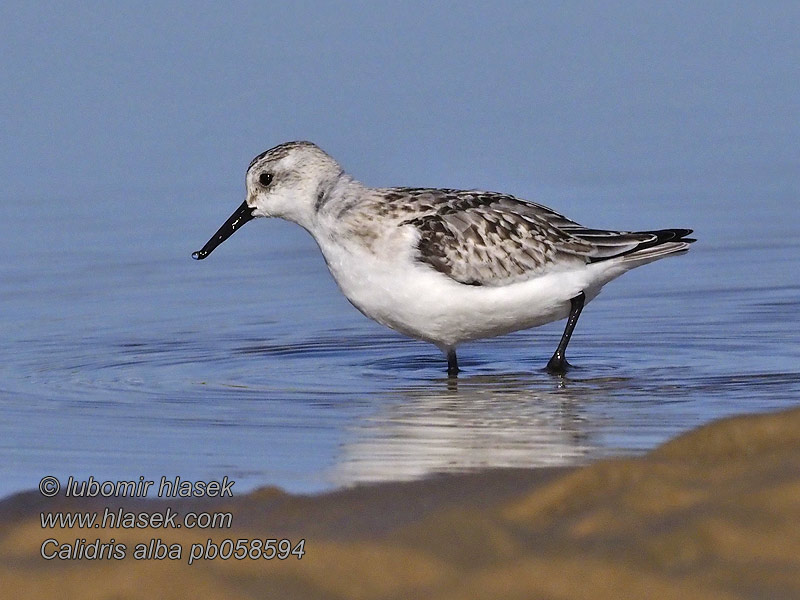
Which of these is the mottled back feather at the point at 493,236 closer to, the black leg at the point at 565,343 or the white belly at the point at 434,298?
the white belly at the point at 434,298

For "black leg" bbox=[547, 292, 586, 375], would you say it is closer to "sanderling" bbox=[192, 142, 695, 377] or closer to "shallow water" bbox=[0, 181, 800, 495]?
"sanderling" bbox=[192, 142, 695, 377]

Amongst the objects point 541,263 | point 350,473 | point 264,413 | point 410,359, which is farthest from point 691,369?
point 350,473

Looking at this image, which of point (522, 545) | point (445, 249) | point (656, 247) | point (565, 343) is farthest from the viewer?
point (656, 247)

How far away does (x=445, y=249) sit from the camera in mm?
9062

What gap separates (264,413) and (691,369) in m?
2.69

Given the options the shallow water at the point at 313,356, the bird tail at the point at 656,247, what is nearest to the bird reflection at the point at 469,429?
the shallow water at the point at 313,356

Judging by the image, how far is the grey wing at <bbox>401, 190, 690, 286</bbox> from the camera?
29.8ft

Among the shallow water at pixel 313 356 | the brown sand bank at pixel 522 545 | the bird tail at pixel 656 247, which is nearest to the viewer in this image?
the brown sand bank at pixel 522 545

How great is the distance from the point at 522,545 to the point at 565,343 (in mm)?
5137

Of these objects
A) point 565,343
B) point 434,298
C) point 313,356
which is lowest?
point 313,356

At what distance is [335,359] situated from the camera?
32.0 ft

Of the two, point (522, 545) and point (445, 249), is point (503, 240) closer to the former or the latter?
point (445, 249)

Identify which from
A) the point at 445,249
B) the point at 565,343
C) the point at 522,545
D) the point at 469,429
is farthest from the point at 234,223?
the point at 522,545

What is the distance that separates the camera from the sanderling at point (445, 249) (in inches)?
351
